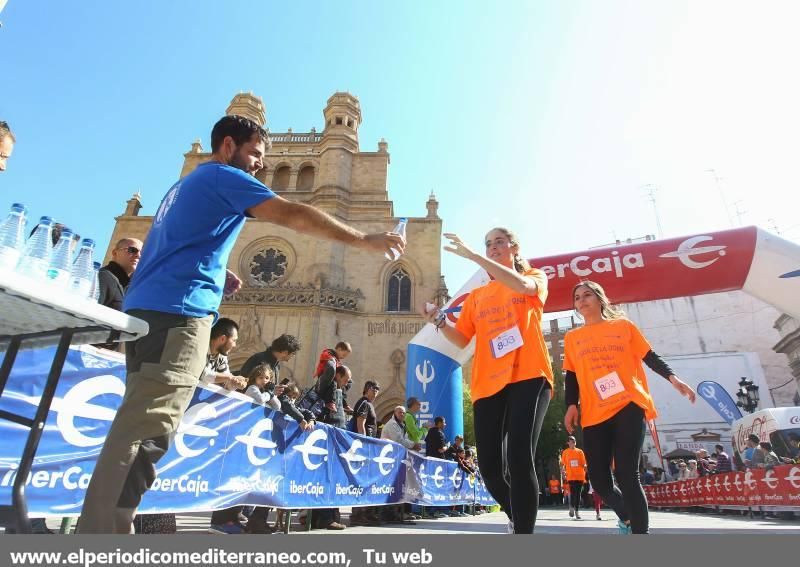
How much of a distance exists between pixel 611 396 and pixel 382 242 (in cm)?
217

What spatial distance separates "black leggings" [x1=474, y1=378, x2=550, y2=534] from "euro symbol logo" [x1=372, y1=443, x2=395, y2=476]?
12.3 ft

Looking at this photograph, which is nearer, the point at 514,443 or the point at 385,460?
the point at 514,443

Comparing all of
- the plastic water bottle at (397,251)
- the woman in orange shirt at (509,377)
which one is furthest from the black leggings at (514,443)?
the plastic water bottle at (397,251)

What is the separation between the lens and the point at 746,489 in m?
8.85

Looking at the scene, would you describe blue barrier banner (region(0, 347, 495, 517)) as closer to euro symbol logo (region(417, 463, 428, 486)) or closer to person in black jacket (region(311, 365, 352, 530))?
person in black jacket (region(311, 365, 352, 530))

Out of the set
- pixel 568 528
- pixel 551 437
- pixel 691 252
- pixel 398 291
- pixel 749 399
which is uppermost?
pixel 398 291

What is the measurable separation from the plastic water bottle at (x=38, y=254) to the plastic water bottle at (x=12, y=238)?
0.14ft

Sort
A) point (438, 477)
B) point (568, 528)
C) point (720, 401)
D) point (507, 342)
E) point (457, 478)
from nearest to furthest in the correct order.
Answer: point (507, 342) < point (568, 528) < point (438, 477) < point (457, 478) < point (720, 401)

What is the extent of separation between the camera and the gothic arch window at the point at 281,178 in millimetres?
27031

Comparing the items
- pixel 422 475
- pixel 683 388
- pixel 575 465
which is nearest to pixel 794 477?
pixel 575 465

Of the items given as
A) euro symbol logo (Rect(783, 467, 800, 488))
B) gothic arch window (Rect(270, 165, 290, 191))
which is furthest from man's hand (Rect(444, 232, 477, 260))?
gothic arch window (Rect(270, 165, 290, 191))

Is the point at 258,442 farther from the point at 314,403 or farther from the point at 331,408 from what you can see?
the point at 331,408
